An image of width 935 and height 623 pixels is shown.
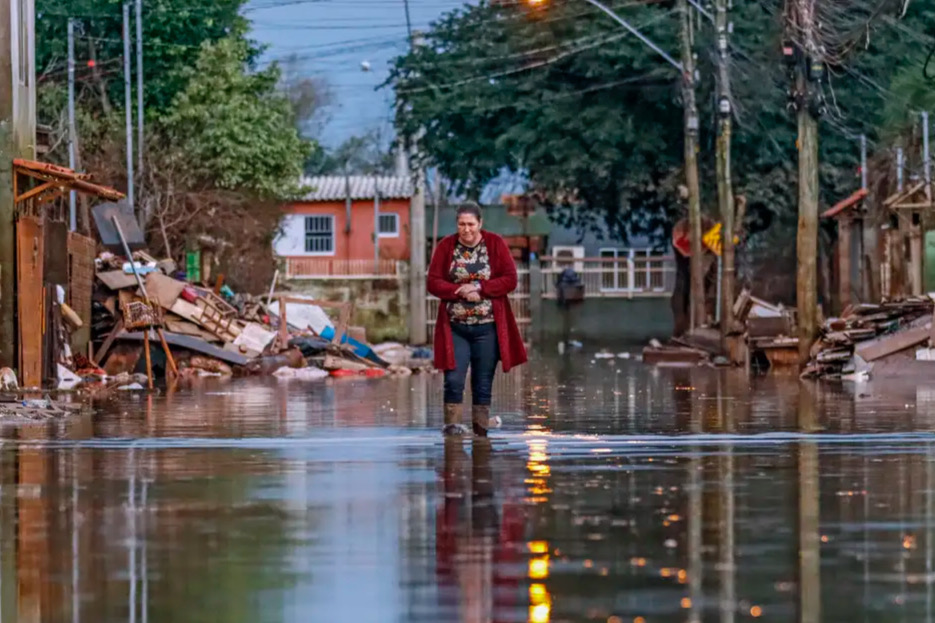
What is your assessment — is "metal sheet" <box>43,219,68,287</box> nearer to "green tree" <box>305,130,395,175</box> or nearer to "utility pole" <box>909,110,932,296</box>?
"utility pole" <box>909,110,932,296</box>

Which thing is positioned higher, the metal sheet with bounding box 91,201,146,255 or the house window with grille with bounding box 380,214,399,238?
the house window with grille with bounding box 380,214,399,238

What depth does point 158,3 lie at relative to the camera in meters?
58.6

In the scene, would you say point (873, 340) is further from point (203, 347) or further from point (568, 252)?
point (568, 252)

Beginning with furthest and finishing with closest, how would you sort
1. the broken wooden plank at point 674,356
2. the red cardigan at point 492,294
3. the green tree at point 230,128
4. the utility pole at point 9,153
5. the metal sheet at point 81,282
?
the green tree at point 230,128, the broken wooden plank at point 674,356, the metal sheet at point 81,282, the utility pole at point 9,153, the red cardigan at point 492,294

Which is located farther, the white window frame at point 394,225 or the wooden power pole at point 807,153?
the white window frame at point 394,225

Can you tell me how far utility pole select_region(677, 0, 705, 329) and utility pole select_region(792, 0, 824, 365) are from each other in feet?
44.0

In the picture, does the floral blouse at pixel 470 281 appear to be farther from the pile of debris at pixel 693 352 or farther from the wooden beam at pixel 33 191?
the pile of debris at pixel 693 352

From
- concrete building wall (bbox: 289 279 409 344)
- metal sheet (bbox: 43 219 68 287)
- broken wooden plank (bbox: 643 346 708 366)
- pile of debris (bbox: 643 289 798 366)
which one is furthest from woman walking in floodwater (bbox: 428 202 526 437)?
concrete building wall (bbox: 289 279 409 344)

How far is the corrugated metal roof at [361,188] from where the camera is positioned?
8538 centimetres

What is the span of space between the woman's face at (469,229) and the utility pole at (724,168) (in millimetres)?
27611

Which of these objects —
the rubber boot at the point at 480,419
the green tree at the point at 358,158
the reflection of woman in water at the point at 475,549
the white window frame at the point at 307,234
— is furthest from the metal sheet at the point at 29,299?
the green tree at the point at 358,158

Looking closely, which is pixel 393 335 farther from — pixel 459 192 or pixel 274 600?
pixel 274 600

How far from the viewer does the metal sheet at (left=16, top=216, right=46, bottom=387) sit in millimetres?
28375

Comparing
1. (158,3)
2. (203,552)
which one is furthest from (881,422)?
(158,3)
